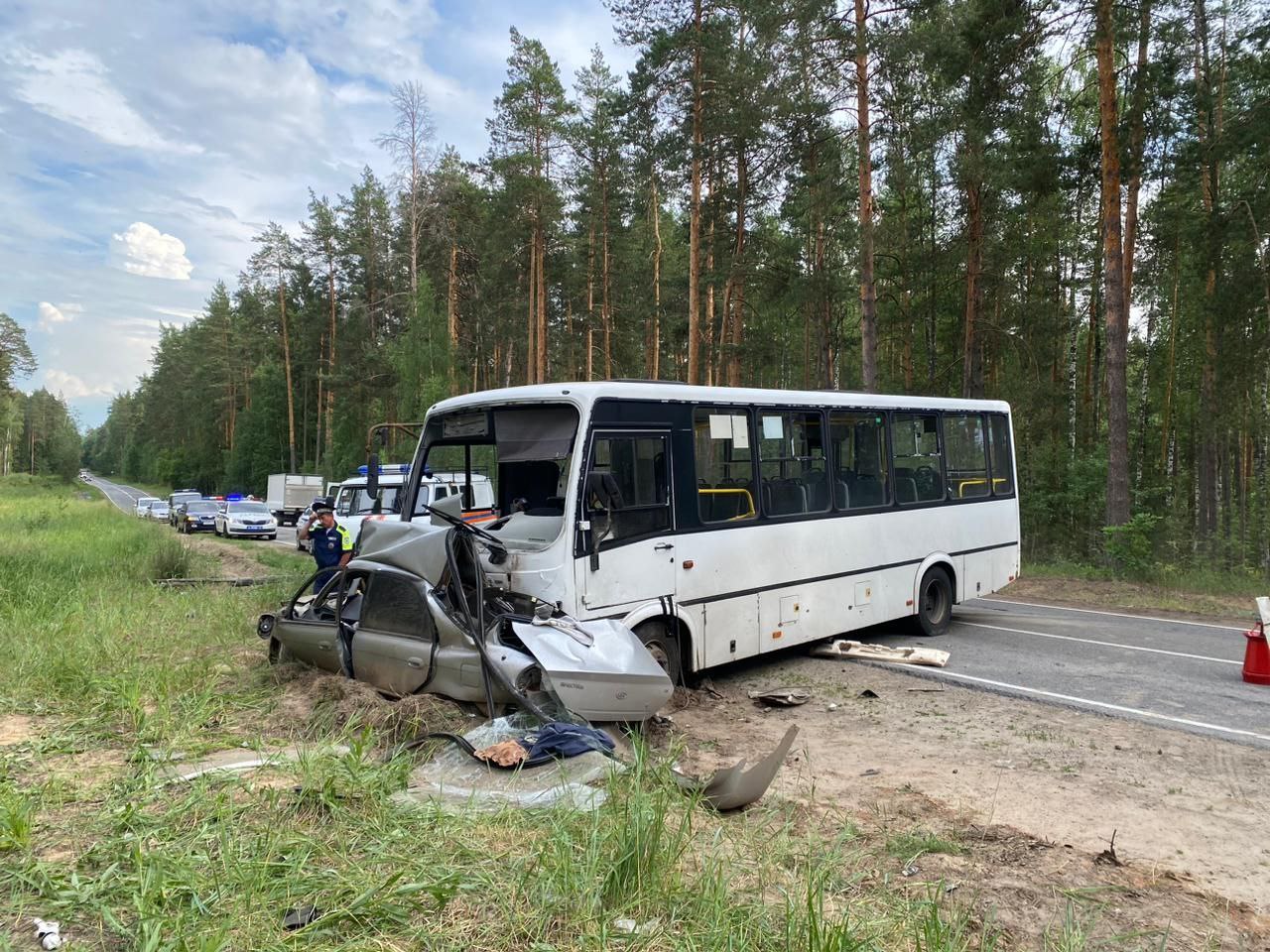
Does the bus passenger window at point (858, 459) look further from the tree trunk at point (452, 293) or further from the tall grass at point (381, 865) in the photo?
the tree trunk at point (452, 293)

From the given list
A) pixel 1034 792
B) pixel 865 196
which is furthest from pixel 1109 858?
pixel 865 196

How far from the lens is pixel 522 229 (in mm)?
29828

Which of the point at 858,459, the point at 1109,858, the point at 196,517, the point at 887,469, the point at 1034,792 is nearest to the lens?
the point at 1109,858

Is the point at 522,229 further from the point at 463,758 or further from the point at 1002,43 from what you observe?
the point at 463,758

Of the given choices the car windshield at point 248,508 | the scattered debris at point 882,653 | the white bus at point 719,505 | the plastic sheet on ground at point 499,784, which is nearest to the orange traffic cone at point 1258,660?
the scattered debris at point 882,653

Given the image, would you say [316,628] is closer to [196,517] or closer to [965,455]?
[965,455]

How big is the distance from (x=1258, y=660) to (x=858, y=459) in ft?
14.2

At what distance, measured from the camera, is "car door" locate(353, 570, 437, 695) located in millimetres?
5559

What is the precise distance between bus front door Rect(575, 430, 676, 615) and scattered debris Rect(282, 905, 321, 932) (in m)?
3.58

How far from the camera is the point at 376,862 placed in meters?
3.29

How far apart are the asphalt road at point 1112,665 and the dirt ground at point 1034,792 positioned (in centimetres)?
51

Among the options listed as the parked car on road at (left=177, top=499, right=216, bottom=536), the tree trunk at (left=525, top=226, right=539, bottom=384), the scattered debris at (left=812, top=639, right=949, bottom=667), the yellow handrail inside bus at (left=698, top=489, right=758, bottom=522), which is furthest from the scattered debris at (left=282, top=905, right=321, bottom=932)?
the parked car on road at (left=177, top=499, right=216, bottom=536)

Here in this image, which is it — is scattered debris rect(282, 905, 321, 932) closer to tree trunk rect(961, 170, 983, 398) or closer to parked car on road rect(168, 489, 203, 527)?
tree trunk rect(961, 170, 983, 398)

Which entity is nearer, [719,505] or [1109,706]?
[1109,706]
